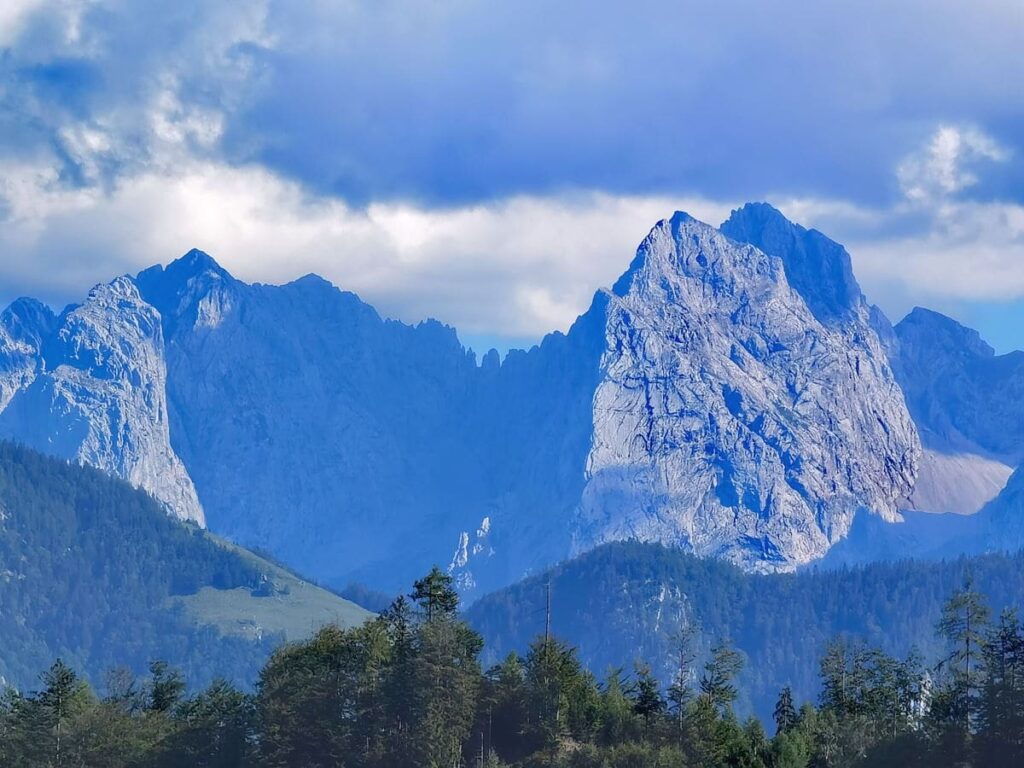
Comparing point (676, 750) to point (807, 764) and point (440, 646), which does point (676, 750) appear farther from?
point (440, 646)

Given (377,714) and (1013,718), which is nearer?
(1013,718)

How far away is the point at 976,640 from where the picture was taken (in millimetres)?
184875

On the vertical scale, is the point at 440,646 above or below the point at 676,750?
above

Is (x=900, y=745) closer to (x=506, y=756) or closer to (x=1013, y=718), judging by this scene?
(x=1013, y=718)

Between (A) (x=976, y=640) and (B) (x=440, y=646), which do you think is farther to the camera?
(B) (x=440, y=646)

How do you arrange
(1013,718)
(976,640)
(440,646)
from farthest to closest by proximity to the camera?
1. (440,646)
2. (976,640)
3. (1013,718)

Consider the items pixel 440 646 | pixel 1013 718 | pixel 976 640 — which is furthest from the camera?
pixel 440 646

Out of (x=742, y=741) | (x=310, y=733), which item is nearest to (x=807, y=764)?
A: (x=742, y=741)

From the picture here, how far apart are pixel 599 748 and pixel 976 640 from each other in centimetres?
3894

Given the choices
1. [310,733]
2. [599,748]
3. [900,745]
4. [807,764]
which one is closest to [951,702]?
[900,745]

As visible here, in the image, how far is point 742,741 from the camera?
7741 inches

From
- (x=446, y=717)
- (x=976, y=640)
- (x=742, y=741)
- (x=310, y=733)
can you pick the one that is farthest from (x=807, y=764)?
(x=310, y=733)

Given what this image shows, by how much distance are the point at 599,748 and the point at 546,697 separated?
893cm

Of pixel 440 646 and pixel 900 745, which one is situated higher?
pixel 440 646
